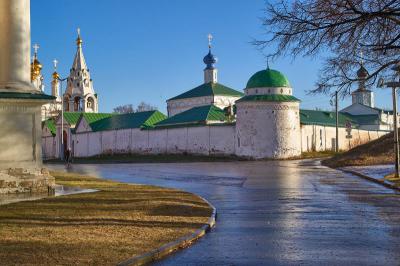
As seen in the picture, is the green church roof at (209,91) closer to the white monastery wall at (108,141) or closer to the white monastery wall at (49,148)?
the white monastery wall at (108,141)

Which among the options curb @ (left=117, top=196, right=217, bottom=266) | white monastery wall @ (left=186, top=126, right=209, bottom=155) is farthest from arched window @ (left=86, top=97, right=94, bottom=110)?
curb @ (left=117, top=196, right=217, bottom=266)

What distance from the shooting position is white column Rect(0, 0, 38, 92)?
549 inches

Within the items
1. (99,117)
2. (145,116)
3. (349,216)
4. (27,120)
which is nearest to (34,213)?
(27,120)

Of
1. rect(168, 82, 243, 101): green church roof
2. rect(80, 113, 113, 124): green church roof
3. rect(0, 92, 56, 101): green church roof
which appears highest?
rect(168, 82, 243, 101): green church roof

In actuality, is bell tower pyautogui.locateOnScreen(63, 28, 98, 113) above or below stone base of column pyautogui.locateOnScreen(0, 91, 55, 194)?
above

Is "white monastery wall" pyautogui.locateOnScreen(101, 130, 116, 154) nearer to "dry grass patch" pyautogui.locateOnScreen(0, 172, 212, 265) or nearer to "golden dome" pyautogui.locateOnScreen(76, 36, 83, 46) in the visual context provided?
"golden dome" pyautogui.locateOnScreen(76, 36, 83, 46)

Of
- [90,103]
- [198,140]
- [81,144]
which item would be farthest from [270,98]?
[90,103]

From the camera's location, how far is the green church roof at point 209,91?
6731 cm

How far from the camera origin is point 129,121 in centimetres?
6162

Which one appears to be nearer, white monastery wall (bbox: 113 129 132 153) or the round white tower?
the round white tower

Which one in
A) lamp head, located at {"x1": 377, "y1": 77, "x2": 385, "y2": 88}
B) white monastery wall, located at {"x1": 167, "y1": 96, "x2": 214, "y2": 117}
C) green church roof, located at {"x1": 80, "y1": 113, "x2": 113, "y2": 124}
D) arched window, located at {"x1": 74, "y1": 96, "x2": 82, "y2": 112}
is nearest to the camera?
lamp head, located at {"x1": 377, "y1": 77, "x2": 385, "y2": 88}

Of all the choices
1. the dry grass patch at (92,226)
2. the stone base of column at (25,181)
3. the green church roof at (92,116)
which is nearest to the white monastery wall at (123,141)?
the green church roof at (92,116)

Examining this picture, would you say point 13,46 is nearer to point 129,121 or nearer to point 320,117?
point 129,121

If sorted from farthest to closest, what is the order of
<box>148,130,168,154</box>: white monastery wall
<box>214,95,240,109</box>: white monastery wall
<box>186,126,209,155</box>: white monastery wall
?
<box>214,95,240,109</box>: white monastery wall → <box>148,130,168,154</box>: white monastery wall → <box>186,126,209,155</box>: white monastery wall
